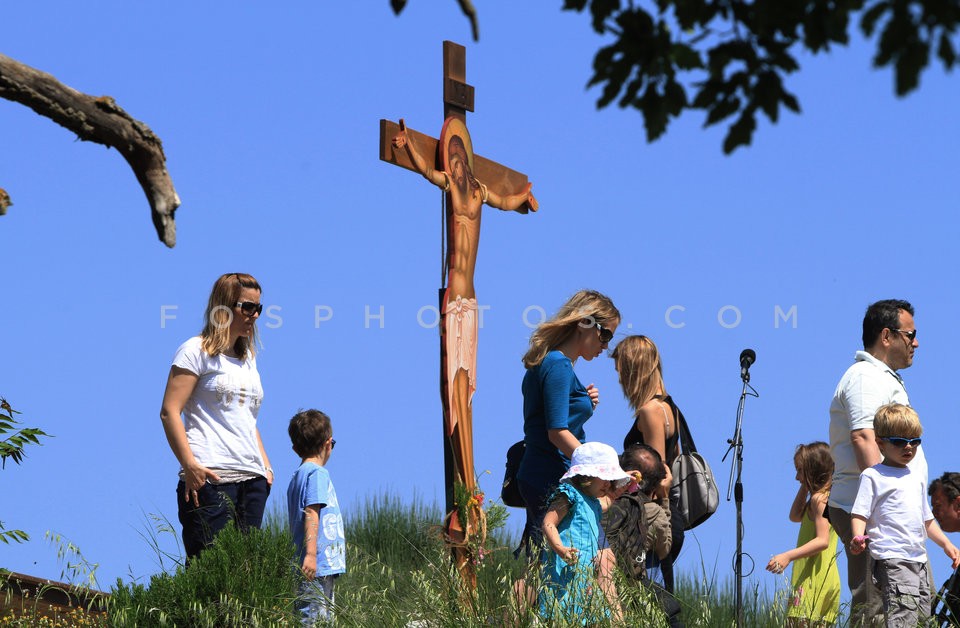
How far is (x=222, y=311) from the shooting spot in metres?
6.60

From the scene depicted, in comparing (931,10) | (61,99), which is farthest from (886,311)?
(931,10)

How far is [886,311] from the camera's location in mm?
7094

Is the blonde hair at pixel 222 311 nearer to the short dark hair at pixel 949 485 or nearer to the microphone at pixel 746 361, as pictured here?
the microphone at pixel 746 361

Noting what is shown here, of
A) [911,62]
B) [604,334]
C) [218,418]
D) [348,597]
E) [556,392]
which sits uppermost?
[911,62]

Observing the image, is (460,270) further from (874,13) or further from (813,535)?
(874,13)

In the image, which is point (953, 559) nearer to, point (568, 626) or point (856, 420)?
point (856, 420)

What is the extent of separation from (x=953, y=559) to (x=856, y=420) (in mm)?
854

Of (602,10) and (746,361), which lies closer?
(602,10)

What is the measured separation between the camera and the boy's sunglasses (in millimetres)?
6590

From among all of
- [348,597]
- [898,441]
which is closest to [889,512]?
[898,441]

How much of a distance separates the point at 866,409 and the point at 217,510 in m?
3.02

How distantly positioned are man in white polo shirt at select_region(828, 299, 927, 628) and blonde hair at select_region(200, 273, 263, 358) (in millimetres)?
2826

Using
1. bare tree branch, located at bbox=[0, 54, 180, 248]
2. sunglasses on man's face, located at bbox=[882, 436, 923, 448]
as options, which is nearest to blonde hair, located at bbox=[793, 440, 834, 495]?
sunglasses on man's face, located at bbox=[882, 436, 923, 448]

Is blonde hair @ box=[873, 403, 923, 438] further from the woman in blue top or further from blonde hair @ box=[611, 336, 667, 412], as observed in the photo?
the woman in blue top
